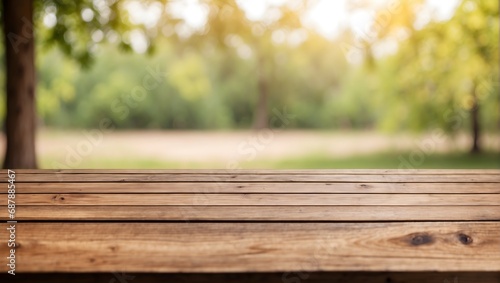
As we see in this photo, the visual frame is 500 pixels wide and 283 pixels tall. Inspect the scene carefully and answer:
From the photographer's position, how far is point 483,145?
18.2 metres

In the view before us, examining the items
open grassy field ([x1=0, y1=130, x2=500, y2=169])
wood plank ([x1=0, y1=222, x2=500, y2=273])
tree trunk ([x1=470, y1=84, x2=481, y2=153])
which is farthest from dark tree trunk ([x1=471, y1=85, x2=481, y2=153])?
wood plank ([x1=0, y1=222, x2=500, y2=273])

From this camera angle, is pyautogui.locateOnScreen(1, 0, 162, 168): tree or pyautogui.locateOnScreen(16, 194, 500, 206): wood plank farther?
pyautogui.locateOnScreen(1, 0, 162, 168): tree

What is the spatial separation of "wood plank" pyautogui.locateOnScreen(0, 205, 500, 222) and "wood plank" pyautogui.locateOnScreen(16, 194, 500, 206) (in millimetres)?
70

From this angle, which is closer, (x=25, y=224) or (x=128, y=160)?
(x=25, y=224)

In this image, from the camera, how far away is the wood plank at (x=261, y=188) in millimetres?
2785

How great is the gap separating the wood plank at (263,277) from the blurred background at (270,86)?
8.02 m

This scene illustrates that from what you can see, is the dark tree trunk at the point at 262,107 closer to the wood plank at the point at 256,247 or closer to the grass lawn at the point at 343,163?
the grass lawn at the point at 343,163

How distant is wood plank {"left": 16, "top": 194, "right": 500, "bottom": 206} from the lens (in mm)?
2559

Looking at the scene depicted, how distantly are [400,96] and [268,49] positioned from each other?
412 inches

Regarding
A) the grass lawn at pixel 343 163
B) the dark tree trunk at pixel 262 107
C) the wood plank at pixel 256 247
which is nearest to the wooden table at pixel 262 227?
the wood plank at pixel 256 247

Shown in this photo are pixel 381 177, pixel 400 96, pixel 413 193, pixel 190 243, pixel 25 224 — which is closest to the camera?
pixel 190 243

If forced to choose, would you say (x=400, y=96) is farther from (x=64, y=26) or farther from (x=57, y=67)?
(x=57, y=67)

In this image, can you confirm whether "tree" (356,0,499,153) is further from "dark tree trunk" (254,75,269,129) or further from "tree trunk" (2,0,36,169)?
"dark tree trunk" (254,75,269,129)

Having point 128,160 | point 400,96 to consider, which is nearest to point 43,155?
point 128,160
